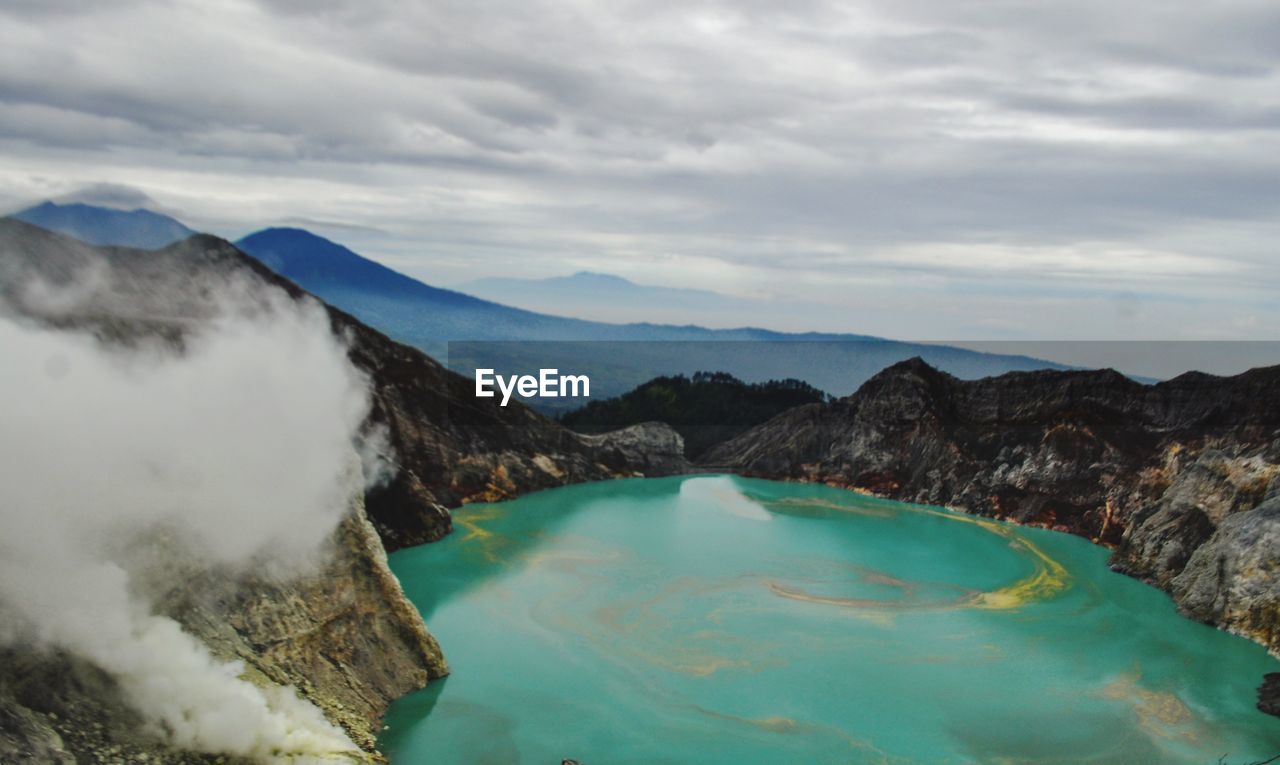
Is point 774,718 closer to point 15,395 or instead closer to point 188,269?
point 15,395

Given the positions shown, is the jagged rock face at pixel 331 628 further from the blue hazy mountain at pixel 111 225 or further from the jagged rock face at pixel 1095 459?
the jagged rock face at pixel 1095 459

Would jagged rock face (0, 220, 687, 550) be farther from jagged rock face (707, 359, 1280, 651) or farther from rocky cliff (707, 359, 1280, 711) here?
jagged rock face (707, 359, 1280, 651)

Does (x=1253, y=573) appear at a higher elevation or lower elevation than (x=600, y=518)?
higher

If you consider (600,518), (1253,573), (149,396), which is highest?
(149,396)

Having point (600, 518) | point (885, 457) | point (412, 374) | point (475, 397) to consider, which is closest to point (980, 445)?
point (885, 457)

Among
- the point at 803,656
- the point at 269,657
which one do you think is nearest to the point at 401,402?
the point at 803,656

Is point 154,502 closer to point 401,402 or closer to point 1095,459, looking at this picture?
point 401,402
